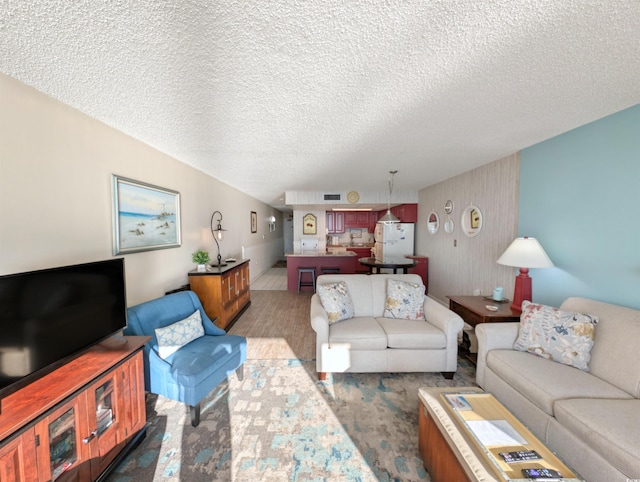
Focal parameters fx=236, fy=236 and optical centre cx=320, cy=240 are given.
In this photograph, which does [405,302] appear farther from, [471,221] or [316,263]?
[316,263]

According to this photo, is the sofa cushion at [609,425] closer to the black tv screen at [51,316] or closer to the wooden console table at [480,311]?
the wooden console table at [480,311]

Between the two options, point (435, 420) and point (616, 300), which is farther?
point (616, 300)

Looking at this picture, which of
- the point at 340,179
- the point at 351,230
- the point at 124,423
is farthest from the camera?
the point at 351,230

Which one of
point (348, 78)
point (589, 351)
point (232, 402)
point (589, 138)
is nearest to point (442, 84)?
point (348, 78)

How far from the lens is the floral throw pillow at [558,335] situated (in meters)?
1.69

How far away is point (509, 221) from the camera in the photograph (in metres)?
2.94

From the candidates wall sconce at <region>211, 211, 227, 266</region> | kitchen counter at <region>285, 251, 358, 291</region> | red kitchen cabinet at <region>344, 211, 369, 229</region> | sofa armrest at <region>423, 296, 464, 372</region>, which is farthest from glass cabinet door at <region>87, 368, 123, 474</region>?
red kitchen cabinet at <region>344, 211, 369, 229</region>

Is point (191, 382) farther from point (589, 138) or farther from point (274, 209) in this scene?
point (274, 209)

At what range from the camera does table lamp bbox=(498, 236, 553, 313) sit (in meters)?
2.26

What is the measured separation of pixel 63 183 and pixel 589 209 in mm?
4184

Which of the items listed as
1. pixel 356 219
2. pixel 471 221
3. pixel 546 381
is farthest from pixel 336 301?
pixel 356 219

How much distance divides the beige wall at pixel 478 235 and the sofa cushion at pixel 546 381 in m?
1.42

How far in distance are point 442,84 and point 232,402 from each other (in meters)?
2.83

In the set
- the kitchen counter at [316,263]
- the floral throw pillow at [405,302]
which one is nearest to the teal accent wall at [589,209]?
the floral throw pillow at [405,302]
